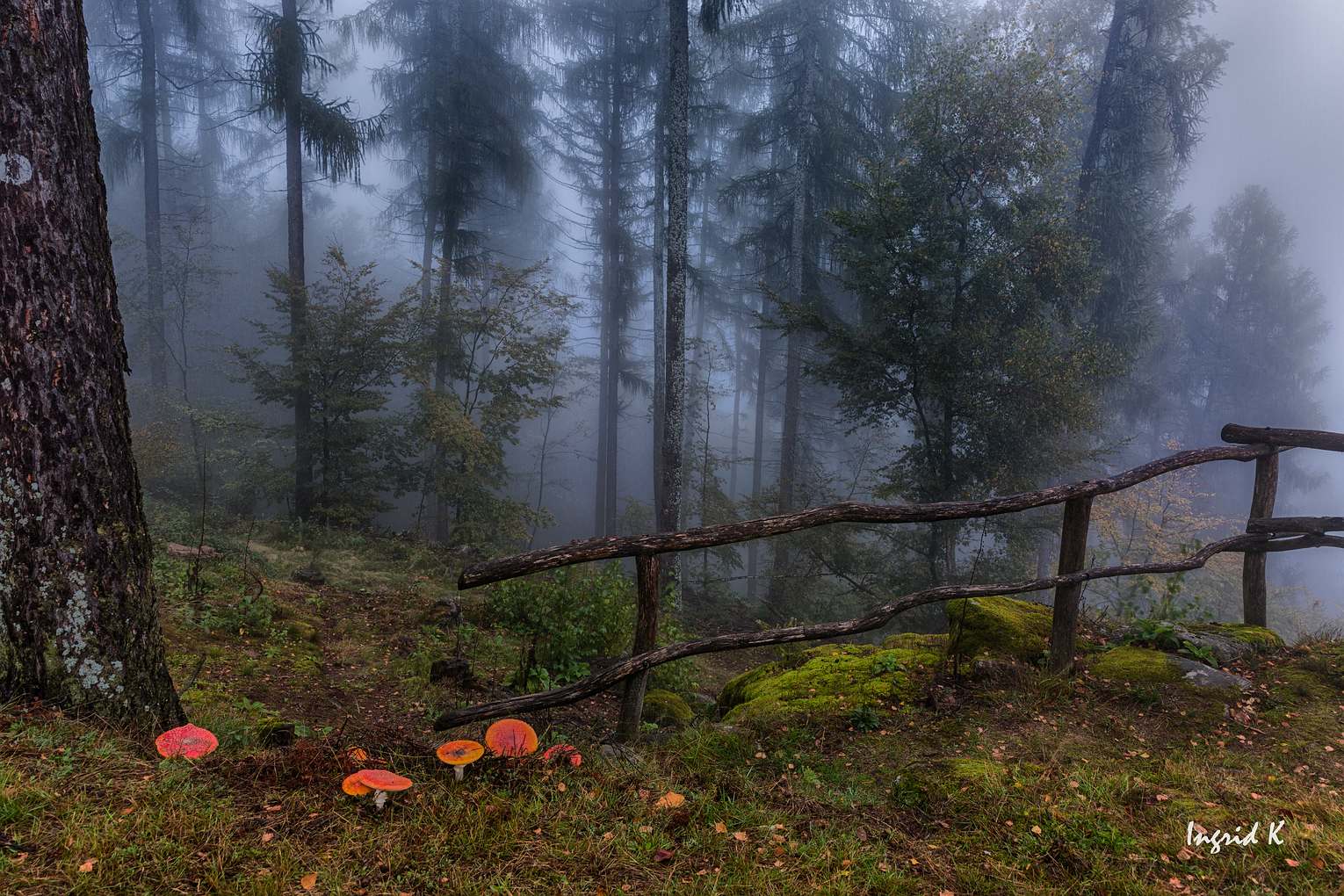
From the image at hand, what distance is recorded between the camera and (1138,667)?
4.23 metres

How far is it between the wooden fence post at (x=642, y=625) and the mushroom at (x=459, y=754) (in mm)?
1026

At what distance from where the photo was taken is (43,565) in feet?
8.46

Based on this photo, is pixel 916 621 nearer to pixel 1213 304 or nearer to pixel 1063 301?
pixel 1063 301

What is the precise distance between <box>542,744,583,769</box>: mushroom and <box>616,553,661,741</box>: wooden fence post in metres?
0.58

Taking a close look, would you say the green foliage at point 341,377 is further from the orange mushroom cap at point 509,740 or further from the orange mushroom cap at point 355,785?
the orange mushroom cap at point 355,785

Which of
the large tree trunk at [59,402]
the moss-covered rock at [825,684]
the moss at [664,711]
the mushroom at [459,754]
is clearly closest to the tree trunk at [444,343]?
the moss at [664,711]

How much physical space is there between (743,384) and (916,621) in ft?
70.3

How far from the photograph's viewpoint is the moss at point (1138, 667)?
4.11 meters

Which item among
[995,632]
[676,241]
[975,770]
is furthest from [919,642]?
[676,241]

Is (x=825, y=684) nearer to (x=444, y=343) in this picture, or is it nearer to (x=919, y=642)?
(x=919, y=642)

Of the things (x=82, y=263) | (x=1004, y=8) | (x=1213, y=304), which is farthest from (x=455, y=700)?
(x=1213, y=304)

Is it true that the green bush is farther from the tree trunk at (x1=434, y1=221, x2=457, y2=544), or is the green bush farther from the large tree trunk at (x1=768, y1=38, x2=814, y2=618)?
the large tree trunk at (x1=768, y1=38, x2=814, y2=618)

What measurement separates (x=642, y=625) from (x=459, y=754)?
47.4 inches

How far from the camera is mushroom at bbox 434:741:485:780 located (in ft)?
7.78
